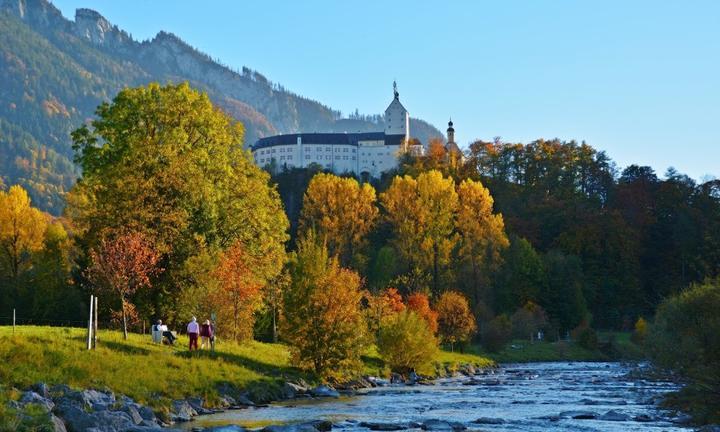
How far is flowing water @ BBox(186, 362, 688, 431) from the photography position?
33156 millimetres

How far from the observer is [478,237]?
9694 cm

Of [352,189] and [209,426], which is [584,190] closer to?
[352,189]

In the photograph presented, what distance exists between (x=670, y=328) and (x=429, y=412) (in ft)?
66.0

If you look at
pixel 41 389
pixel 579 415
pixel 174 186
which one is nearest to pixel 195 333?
pixel 174 186

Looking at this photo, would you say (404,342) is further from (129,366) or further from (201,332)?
(129,366)

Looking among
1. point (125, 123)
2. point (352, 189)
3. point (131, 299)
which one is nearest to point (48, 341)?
point (131, 299)

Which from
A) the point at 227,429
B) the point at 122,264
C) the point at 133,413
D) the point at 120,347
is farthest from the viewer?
the point at 122,264

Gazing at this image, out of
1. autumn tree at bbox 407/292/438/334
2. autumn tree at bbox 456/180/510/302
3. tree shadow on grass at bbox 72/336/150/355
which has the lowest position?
tree shadow on grass at bbox 72/336/150/355

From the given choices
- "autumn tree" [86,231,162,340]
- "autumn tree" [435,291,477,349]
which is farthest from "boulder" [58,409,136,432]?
"autumn tree" [435,291,477,349]

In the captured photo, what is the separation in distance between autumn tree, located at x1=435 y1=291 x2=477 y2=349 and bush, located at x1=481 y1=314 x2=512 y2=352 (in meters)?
7.11

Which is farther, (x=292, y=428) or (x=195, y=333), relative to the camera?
(x=195, y=333)

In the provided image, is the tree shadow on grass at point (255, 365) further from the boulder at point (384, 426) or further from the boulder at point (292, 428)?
the boulder at point (292, 428)

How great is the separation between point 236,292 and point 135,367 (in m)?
15.0

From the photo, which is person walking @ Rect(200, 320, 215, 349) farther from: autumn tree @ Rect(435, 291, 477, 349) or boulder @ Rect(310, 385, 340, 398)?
autumn tree @ Rect(435, 291, 477, 349)
